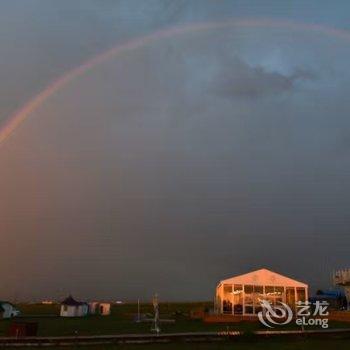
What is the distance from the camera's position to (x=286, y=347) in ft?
70.4

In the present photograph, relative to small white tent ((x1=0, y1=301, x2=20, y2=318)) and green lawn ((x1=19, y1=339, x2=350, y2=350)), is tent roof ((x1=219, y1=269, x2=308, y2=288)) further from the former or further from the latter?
small white tent ((x1=0, y1=301, x2=20, y2=318))

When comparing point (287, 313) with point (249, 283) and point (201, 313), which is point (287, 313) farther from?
point (201, 313)

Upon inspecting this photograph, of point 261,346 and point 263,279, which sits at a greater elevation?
point 263,279

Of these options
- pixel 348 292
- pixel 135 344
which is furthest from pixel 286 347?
pixel 348 292

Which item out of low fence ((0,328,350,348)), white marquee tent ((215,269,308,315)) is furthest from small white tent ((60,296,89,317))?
low fence ((0,328,350,348))

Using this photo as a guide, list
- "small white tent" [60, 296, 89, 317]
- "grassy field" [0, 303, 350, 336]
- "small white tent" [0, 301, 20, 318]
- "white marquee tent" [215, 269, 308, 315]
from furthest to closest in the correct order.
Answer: "small white tent" [60, 296, 89, 317] → "small white tent" [0, 301, 20, 318] → "white marquee tent" [215, 269, 308, 315] → "grassy field" [0, 303, 350, 336]

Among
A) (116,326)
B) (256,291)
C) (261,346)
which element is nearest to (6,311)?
(116,326)

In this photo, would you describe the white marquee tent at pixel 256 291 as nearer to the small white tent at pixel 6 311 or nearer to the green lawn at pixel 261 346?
the green lawn at pixel 261 346

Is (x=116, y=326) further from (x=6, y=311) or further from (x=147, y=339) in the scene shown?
(x=6, y=311)

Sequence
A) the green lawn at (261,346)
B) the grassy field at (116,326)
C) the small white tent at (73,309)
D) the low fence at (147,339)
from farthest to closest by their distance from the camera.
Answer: the small white tent at (73,309), the grassy field at (116,326), the low fence at (147,339), the green lawn at (261,346)

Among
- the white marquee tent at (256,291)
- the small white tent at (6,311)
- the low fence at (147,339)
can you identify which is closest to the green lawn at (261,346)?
the low fence at (147,339)

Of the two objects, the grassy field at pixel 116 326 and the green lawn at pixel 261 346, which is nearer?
the green lawn at pixel 261 346

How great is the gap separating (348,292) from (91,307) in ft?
119

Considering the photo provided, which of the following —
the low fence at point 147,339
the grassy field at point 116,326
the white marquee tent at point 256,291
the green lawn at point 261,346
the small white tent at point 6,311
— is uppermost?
the small white tent at point 6,311
